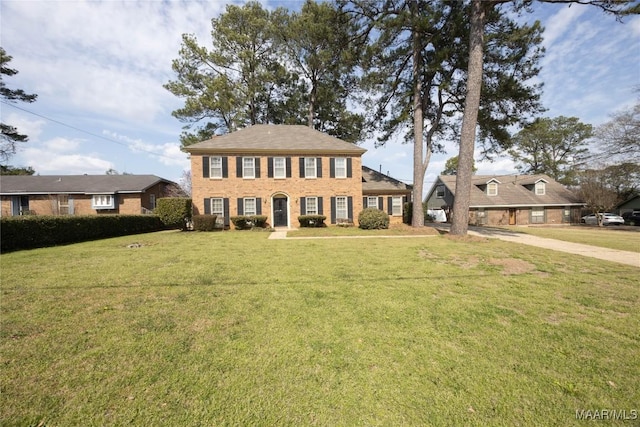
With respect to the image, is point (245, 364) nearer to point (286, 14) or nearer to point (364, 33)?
point (364, 33)

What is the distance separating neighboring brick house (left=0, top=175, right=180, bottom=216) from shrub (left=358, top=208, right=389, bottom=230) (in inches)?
821

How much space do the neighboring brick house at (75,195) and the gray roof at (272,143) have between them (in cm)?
1129

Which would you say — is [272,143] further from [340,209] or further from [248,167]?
[340,209]

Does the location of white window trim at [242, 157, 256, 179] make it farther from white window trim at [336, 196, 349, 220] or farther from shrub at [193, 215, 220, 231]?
white window trim at [336, 196, 349, 220]

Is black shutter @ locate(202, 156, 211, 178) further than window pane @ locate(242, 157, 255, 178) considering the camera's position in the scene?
No

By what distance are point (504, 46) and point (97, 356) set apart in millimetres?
20974

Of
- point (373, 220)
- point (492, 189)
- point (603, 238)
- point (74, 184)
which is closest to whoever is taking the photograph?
point (603, 238)

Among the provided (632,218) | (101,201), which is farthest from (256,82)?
(632,218)

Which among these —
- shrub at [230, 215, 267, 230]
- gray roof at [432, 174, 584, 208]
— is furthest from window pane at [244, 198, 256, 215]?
gray roof at [432, 174, 584, 208]

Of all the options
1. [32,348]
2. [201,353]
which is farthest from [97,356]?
[201,353]

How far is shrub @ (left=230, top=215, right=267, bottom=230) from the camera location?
17094mm

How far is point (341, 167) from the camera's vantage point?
62.5ft

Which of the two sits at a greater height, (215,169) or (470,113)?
(470,113)

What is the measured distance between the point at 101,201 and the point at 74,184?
154 inches
